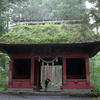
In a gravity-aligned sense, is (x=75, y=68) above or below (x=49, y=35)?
below

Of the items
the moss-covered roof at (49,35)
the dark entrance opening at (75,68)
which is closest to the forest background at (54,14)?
the moss-covered roof at (49,35)

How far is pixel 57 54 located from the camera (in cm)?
998

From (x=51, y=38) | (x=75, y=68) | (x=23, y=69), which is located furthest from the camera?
(x=23, y=69)

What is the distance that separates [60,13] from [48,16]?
13.3 m

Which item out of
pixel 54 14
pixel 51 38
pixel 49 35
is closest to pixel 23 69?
pixel 49 35

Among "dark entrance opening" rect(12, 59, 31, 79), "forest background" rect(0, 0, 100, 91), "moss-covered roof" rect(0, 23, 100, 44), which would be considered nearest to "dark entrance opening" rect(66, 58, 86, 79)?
"forest background" rect(0, 0, 100, 91)

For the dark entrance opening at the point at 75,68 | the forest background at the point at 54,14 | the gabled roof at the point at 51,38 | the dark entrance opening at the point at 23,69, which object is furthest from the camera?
the dark entrance opening at the point at 23,69

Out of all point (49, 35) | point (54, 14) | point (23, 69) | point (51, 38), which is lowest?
point (23, 69)

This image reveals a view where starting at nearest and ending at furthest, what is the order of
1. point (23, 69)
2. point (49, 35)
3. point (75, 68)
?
1. point (49, 35)
2. point (75, 68)
3. point (23, 69)

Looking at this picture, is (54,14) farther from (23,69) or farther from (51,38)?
(51,38)

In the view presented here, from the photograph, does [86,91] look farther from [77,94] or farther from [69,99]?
[69,99]

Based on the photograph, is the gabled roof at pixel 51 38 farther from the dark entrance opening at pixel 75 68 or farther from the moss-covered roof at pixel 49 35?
the dark entrance opening at pixel 75 68

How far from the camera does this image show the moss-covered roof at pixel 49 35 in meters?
8.64

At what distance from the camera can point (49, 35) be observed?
9.30m
